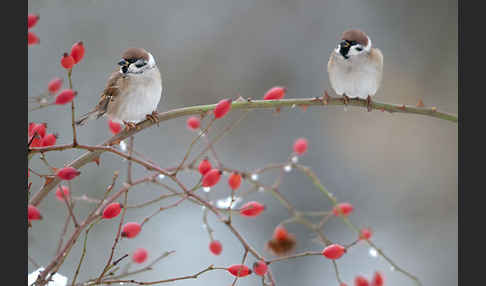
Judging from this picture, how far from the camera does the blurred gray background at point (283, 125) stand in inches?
72.4

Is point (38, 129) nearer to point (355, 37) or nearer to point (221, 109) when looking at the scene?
point (221, 109)

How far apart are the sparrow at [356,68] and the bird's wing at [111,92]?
0.47 meters

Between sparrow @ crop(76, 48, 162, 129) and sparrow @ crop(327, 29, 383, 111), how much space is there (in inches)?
16.2

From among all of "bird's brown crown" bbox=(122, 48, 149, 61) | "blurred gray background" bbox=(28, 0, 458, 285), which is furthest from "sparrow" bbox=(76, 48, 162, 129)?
"blurred gray background" bbox=(28, 0, 458, 285)

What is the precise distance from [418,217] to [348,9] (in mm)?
850

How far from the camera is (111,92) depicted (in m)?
1.03

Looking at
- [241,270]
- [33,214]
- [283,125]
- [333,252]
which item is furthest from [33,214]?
[283,125]

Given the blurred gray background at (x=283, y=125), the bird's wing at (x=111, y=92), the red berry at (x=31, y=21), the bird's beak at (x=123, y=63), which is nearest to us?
the red berry at (x=31, y=21)

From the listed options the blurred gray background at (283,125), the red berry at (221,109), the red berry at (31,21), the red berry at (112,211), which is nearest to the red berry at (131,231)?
the red berry at (112,211)

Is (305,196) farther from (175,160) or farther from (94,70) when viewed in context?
(94,70)

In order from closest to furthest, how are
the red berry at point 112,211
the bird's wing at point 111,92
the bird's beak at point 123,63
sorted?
the red berry at point 112,211, the bird's beak at point 123,63, the bird's wing at point 111,92

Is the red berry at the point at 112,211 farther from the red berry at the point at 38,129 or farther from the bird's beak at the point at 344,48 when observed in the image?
the bird's beak at the point at 344,48

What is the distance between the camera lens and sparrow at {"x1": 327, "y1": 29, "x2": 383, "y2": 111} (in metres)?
1.14

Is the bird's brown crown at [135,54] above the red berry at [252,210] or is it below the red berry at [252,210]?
above
